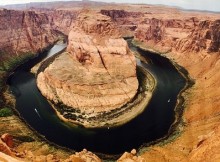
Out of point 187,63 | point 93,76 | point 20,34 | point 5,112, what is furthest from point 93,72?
point 20,34

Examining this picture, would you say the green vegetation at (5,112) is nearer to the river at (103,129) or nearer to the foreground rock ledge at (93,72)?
the river at (103,129)

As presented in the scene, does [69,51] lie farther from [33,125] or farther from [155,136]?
[155,136]

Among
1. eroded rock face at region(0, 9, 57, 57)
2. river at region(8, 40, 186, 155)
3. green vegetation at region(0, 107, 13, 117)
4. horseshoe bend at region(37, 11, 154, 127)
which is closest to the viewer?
river at region(8, 40, 186, 155)

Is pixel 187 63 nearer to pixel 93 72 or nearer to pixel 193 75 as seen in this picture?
pixel 193 75

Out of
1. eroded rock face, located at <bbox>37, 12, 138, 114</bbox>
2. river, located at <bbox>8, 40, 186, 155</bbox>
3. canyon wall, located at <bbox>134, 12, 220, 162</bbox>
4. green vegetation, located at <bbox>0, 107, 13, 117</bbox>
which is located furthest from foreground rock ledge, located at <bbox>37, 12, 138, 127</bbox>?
canyon wall, located at <bbox>134, 12, 220, 162</bbox>

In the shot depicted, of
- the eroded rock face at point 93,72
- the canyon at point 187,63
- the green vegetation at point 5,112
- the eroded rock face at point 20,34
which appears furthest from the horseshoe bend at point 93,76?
the eroded rock face at point 20,34

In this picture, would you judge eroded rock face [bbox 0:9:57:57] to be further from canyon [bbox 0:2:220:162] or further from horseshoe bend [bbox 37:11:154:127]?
horseshoe bend [bbox 37:11:154:127]

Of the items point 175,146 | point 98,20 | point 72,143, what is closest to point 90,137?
point 72,143
